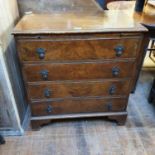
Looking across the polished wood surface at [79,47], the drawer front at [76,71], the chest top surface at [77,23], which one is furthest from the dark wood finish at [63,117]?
the chest top surface at [77,23]

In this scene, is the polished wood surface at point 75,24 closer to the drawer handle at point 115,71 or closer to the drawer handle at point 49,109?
the drawer handle at point 115,71

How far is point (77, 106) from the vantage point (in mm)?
1579

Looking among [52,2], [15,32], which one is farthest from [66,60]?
[52,2]

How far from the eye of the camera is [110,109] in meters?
1.62

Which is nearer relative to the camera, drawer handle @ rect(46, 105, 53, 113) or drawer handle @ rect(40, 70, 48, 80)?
drawer handle @ rect(40, 70, 48, 80)

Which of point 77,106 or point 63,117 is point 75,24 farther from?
point 63,117

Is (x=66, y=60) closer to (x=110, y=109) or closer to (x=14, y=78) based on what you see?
(x=14, y=78)

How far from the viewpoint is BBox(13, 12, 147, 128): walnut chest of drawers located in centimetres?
120

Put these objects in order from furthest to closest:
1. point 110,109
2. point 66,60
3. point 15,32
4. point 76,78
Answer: point 110,109 < point 76,78 < point 66,60 < point 15,32

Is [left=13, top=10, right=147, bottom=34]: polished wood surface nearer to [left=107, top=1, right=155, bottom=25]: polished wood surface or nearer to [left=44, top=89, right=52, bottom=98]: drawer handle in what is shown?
[left=107, top=1, right=155, bottom=25]: polished wood surface

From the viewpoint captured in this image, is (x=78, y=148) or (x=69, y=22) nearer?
(x=69, y=22)

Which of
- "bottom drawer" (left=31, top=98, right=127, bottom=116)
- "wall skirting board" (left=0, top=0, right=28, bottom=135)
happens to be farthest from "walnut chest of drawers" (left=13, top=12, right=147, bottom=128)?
"wall skirting board" (left=0, top=0, right=28, bottom=135)

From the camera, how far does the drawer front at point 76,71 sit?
1.32 metres

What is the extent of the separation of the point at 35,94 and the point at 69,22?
2.08 feet
